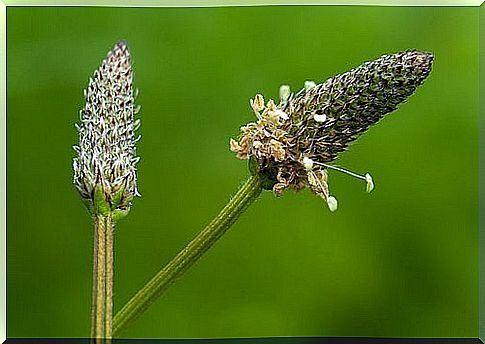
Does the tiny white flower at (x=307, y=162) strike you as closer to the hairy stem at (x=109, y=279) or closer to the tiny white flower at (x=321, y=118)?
the tiny white flower at (x=321, y=118)

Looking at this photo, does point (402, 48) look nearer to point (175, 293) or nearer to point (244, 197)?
point (244, 197)

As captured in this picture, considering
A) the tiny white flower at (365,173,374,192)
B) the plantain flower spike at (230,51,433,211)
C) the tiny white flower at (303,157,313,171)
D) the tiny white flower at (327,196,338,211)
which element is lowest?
the tiny white flower at (327,196,338,211)

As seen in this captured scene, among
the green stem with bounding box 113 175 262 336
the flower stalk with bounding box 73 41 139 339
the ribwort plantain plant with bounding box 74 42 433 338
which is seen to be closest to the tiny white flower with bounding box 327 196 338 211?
the ribwort plantain plant with bounding box 74 42 433 338

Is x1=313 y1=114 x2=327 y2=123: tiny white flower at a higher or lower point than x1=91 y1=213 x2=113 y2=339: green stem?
higher

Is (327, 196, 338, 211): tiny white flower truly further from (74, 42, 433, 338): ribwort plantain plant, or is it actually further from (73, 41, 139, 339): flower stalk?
(73, 41, 139, 339): flower stalk

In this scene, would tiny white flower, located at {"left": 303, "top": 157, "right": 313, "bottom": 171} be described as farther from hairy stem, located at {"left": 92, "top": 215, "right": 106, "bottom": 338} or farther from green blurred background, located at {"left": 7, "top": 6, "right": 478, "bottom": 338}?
hairy stem, located at {"left": 92, "top": 215, "right": 106, "bottom": 338}

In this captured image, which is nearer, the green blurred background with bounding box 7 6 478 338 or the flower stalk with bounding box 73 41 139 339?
the flower stalk with bounding box 73 41 139 339

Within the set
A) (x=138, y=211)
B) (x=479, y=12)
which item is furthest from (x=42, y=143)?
(x=479, y=12)
